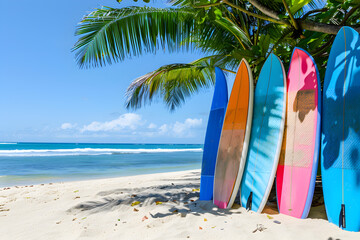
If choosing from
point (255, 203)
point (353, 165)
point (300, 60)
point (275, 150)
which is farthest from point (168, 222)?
point (300, 60)

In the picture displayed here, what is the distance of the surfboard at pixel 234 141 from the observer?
8.54 ft

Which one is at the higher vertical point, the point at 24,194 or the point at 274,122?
the point at 274,122

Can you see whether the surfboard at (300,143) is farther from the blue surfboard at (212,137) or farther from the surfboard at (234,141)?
the blue surfboard at (212,137)

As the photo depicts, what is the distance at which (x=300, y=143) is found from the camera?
234cm

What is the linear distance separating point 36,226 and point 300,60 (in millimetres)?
2885

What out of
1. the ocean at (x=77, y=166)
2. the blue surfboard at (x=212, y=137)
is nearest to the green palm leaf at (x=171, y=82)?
the blue surfboard at (x=212, y=137)

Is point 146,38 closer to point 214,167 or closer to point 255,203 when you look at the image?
point 214,167

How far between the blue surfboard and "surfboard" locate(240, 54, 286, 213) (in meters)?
0.42

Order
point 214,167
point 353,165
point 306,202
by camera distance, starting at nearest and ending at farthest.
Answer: point 353,165 < point 306,202 < point 214,167

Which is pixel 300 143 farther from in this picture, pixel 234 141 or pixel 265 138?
pixel 234 141

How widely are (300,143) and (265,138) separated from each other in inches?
12.4

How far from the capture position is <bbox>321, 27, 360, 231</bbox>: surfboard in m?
2.00

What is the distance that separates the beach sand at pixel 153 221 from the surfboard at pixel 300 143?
0.51 feet

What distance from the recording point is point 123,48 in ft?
12.7
